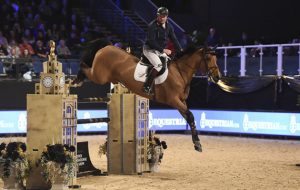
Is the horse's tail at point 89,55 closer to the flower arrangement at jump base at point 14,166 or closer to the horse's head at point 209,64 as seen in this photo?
the horse's head at point 209,64

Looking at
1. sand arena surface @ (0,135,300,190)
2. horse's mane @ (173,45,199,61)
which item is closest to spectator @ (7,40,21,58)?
sand arena surface @ (0,135,300,190)

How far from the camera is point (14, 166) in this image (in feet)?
31.1

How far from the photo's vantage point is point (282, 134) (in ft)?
63.0

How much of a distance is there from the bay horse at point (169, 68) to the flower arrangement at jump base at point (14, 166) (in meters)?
1.82

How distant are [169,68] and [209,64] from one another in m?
0.76

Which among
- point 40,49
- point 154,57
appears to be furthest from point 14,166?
point 40,49

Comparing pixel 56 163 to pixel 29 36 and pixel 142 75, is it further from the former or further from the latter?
pixel 29 36

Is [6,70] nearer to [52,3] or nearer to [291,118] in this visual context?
[52,3]

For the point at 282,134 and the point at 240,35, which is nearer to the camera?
the point at 282,134

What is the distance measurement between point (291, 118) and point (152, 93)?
912 centimetres

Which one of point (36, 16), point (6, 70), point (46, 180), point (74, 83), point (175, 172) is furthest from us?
point (36, 16)

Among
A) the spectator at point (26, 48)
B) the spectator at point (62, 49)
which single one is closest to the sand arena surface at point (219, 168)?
the spectator at point (62, 49)

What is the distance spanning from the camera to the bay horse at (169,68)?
11.0 metres

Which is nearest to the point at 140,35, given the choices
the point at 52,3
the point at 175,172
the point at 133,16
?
the point at 133,16
